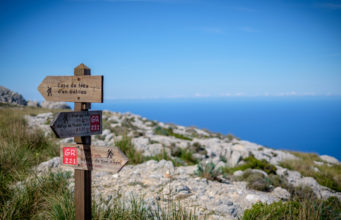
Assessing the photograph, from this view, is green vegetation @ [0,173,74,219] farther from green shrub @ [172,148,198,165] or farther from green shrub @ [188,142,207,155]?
green shrub @ [188,142,207,155]

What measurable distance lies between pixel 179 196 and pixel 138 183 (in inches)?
40.1

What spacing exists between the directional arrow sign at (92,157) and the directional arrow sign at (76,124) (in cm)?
23

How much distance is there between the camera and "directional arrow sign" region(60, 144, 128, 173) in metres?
2.71

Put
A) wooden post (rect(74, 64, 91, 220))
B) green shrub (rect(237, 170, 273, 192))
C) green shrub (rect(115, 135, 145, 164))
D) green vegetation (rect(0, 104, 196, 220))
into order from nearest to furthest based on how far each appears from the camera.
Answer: wooden post (rect(74, 64, 91, 220)) < green vegetation (rect(0, 104, 196, 220)) < green shrub (rect(237, 170, 273, 192)) < green shrub (rect(115, 135, 145, 164))

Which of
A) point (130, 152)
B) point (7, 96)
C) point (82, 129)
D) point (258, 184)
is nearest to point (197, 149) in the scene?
point (130, 152)

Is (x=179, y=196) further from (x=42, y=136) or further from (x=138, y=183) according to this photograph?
(x=42, y=136)

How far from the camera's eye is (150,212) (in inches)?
134

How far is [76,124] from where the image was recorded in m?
2.72

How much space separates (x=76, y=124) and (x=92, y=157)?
438 millimetres

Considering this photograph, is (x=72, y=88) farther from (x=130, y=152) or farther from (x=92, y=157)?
(x=130, y=152)

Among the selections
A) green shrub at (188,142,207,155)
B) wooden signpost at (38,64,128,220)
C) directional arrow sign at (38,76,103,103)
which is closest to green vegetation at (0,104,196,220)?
wooden signpost at (38,64,128,220)

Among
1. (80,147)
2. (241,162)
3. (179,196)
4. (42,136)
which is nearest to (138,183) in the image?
(179,196)

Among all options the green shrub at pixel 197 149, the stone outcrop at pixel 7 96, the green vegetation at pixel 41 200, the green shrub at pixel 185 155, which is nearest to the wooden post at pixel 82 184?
the green vegetation at pixel 41 200

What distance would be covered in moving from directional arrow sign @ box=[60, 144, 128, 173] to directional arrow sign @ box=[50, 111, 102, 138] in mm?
227
